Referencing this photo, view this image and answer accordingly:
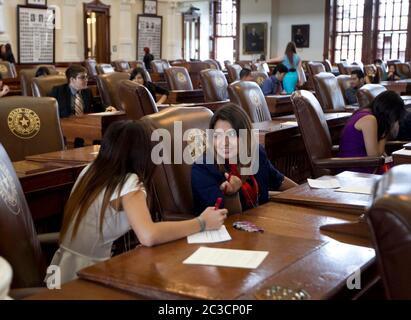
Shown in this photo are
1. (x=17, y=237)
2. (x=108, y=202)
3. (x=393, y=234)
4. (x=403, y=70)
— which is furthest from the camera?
(x=403, y=70)

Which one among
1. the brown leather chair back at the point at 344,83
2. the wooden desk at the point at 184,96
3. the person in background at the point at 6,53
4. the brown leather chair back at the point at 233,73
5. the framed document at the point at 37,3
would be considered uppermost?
the framed document at the point at 37,3

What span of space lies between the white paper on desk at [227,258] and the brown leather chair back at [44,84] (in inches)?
156

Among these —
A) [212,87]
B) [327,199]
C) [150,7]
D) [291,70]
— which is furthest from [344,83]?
[150,7]

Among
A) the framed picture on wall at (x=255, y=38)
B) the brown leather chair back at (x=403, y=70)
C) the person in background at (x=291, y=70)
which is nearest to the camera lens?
the person in background at (x=291, y=70)

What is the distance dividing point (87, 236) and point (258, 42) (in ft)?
54.5

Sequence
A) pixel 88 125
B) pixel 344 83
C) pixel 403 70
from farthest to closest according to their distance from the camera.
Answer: pixel 403 70
pixel 344 83
pixel 88 125

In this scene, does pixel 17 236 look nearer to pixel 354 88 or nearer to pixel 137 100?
pixel 137 100

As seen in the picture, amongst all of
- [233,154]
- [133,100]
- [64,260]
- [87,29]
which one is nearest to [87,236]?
[64,260]

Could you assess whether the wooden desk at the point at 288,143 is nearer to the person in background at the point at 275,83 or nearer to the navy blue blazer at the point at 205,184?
the navy blue blazer at the point at 205,184

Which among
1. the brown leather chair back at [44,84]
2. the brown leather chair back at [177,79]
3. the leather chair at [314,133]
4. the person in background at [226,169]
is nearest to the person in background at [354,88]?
the brown leather chair back at [177,79]

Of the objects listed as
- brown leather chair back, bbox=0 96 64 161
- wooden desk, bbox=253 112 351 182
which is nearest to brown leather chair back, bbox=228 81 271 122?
wooden desk, bbox=253 112 351 182

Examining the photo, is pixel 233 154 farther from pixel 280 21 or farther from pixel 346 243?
pixel 280 21

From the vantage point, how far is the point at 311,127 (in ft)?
11.6

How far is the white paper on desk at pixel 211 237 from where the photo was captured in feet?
5.61
